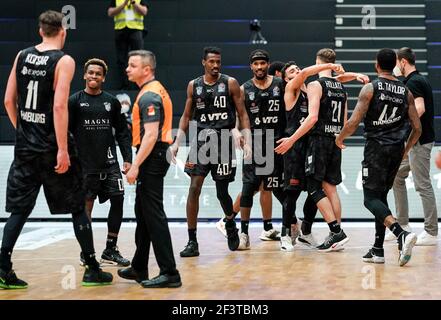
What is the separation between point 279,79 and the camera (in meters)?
8.47

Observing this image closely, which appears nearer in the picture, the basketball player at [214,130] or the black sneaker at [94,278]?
the black sneaker at [94,278]

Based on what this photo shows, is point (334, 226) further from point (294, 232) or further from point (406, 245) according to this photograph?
point (406, 245)

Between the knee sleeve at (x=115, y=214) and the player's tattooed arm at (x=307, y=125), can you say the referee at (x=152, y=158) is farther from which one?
the player's tattooed arm at (x=307, y=125)

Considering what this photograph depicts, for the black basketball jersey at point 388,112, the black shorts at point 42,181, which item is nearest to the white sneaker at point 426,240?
the black basketball jersey at point 388,112

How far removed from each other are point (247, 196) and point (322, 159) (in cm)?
94

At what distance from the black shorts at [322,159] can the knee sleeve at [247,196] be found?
715 mm

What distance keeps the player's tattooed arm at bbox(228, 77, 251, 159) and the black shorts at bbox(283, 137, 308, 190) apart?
490mm

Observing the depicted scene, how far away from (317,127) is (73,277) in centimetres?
306

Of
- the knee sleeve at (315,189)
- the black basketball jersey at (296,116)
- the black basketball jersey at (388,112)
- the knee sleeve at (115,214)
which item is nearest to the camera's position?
the black basketball jersey at (388,112)

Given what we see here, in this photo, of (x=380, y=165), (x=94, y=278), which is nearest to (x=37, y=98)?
(x=94, y=278)

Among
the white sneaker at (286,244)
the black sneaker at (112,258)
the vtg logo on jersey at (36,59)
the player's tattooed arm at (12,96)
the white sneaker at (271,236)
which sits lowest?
the white sneaker at (271,236)

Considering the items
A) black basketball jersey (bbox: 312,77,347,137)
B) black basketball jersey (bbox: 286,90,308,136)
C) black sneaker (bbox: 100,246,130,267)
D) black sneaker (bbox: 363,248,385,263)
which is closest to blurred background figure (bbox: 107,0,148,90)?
black basketball jersey (bbox: 286,90,308,136)

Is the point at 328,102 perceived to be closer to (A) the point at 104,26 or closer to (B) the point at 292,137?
(B) the point at 292,137

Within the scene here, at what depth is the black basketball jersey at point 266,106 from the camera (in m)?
8.37
